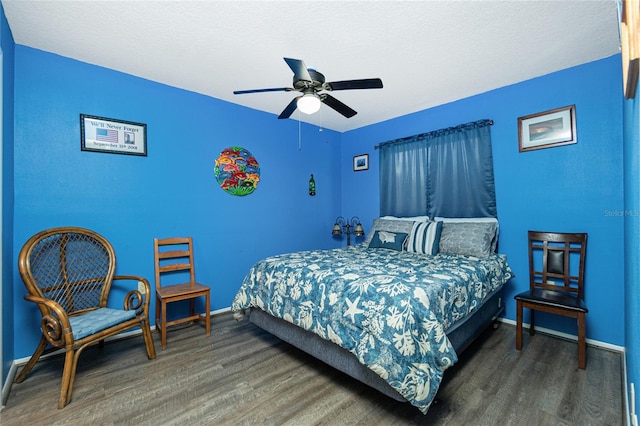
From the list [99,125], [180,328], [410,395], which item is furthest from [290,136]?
[410,395]

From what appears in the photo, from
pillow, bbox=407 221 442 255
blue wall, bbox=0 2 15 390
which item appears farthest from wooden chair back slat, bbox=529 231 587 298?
blue wall, bbox=0 2 15 390

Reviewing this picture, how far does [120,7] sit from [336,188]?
3566 millimetres

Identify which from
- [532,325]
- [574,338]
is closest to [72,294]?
[532,325]

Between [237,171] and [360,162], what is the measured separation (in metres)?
2.06

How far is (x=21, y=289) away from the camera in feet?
7.66

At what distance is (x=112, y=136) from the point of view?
277 cm

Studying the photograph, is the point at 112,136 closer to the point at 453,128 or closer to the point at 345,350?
the point at 345,350

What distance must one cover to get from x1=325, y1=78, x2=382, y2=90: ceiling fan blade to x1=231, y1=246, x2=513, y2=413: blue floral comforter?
142 cm

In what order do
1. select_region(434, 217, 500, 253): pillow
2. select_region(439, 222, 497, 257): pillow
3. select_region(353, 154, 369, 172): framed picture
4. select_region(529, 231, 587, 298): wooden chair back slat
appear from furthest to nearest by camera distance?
select_region(353, 154, 369, 172): framed picture, select_region(434, 217, 500, 253): pillow, select_region(439, 222, 497, 257): pillow, select_region(529, 231, 587, 298): wooden chair back slat

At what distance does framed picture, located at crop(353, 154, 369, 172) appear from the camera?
460cm

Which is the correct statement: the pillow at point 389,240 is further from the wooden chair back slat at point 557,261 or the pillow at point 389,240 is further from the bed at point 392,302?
the wooden chair back slat at point 557,261

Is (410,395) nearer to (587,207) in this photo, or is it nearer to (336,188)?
(587,207)

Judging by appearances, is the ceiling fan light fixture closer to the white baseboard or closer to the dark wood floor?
the dark wood floor

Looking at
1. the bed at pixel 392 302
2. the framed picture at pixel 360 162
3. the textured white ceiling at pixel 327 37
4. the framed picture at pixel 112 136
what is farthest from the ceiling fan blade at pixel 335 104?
the framed picture at pixel 360 162
